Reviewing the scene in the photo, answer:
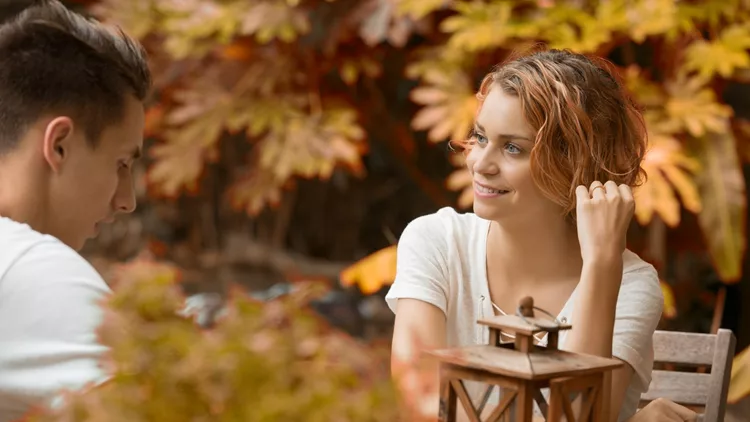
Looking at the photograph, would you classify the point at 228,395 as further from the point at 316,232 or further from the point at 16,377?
the point at 316,232

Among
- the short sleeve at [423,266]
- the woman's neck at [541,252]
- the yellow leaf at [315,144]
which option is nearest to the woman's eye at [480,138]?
the woman's neck at [541,252]

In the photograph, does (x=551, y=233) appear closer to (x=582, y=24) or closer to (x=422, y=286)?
(x=422, y=286)

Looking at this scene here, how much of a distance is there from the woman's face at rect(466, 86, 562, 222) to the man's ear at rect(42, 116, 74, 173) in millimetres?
568

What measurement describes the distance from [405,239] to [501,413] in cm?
75

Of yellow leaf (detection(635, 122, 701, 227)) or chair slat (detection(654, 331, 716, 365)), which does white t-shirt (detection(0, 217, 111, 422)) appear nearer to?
chair slat (detection(654, 331, 716, 365))

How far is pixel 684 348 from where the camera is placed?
1736 millimetres

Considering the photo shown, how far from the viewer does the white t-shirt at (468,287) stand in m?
1.46

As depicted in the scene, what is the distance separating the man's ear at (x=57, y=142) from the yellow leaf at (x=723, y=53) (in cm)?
273

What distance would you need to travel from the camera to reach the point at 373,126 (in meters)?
4.57

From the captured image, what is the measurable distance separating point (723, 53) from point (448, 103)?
1.00 m

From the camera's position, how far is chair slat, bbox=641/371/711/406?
171cm

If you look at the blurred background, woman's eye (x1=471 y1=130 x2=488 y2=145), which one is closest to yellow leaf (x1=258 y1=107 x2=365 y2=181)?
the blurred background

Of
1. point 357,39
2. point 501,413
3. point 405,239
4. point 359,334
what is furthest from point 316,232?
point 501,413

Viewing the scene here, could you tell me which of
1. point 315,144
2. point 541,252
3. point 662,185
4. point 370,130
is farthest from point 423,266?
point 370,130
